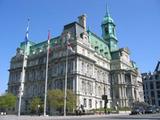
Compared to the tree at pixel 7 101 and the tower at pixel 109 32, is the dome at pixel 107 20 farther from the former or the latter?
the tree at pixel 7 101

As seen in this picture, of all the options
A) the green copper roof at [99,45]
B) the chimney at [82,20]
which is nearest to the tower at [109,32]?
the green copper roof at [99,45]

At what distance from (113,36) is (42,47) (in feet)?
115

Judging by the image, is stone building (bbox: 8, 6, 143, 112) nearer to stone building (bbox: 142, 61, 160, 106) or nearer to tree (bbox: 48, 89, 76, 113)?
tree (bbox: 48, 89, 76, 113)

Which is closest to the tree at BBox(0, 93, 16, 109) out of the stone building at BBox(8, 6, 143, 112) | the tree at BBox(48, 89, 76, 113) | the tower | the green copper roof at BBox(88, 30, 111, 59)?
the stone building at BBox(8, 6, 143, 112)

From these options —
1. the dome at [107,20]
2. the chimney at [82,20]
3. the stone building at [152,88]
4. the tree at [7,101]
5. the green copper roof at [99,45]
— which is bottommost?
the tree at [7,101]

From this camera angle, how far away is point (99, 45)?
322ft

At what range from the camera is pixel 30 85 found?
300 ft

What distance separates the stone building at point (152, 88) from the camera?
129m

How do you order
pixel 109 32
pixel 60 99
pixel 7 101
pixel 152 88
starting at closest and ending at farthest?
pixel 60 99 < pixel 7 101 < pixel 109 32 < pixel 152 88

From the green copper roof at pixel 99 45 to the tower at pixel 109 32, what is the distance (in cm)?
423

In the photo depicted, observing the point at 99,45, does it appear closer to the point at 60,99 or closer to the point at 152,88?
the point at 60,99

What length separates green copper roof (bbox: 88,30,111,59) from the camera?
93781 millimetres

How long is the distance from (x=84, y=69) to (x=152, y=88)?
67946 millimetres

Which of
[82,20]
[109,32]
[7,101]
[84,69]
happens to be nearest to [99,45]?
[82,20]
